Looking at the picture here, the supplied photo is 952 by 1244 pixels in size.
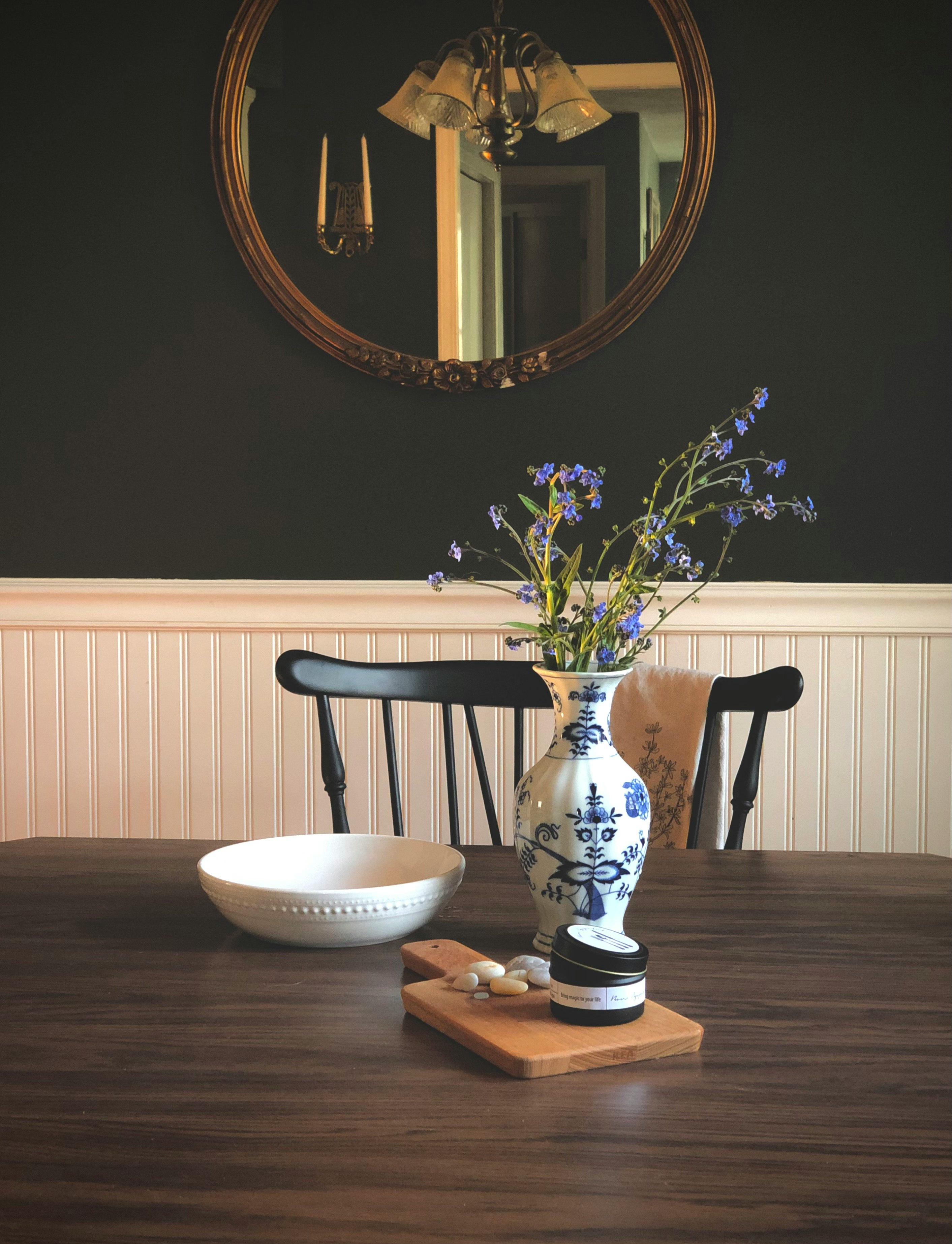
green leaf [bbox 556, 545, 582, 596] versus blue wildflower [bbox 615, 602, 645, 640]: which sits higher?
green leaf [bbox 556, 545, 582, 596]

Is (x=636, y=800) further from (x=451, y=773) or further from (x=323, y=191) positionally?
(x=323, y=191)

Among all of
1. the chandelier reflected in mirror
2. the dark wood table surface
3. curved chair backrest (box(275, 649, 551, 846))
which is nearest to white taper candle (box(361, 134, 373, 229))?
the chandelier reflected in mirror

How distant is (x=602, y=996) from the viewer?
0.75 metres

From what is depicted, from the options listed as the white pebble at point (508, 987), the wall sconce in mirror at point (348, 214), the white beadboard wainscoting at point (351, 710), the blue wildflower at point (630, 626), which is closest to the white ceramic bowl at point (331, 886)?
the white pebble at point (508, 987)

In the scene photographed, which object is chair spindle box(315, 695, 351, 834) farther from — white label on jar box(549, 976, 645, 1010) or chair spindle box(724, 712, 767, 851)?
white label on jar box(549, 976, 645, 1010)

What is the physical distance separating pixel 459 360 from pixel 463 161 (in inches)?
16.8

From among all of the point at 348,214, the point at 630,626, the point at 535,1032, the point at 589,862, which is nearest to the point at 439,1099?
the point at 535,1032

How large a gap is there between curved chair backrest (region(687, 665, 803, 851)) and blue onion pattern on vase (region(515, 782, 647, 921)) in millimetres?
513

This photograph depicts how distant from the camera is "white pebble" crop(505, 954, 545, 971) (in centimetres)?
84

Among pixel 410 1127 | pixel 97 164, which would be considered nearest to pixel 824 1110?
pixel 410 1127

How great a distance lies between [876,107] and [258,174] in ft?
4.39

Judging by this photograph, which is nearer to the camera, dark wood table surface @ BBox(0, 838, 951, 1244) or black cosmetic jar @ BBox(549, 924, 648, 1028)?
dark wood table surface @ BBox(0, 838, 951, 1244)

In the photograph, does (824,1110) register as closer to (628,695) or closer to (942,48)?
(628,695)

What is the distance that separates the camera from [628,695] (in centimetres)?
171
